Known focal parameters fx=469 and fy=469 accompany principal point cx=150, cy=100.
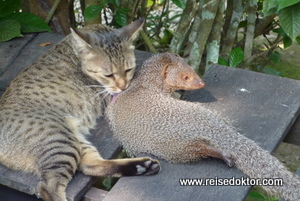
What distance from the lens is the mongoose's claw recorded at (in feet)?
7.65

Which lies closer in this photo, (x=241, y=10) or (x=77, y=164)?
(x=77, y=164)

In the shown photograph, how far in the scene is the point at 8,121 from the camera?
261cm

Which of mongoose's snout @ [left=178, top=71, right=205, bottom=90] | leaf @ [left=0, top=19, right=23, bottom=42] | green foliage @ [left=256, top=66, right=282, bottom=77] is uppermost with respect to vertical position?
mongoose's snout @ [left=178, top=71, right=205, bottom=90]

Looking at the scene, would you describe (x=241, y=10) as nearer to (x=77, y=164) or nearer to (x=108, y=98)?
(x=108, y=98)

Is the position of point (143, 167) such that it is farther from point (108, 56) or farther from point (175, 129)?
point (108, 56)

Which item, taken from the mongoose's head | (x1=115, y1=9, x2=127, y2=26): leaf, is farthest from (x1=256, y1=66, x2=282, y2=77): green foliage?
the mongoose's head

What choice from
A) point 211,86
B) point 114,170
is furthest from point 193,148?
point 211,86

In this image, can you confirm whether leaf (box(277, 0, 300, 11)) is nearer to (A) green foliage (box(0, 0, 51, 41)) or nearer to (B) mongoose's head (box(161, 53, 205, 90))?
(B) mongoose's head (box(161, 53, 205, 90))

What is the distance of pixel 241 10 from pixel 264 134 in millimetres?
1729

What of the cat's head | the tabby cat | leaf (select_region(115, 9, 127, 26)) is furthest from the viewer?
leaf (select_region(115, 9, 127, 26))

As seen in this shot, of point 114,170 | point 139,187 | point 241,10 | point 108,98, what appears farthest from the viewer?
point 241,10

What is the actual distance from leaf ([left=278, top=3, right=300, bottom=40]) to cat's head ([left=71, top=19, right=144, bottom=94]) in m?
0.92

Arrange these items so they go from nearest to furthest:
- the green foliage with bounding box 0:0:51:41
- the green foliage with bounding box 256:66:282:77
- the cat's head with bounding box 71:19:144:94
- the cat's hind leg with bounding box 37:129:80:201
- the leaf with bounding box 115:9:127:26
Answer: the cat's hind leg with bounding box 37:129:80:201, the cat's head with bounding box 71:19:144:94, the leaf with bounding box 115:9:127:26, the green foliage with bounding box 0:0:51:41, the green foliage with bounding box 256:66:282:77

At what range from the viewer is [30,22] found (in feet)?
12.4
